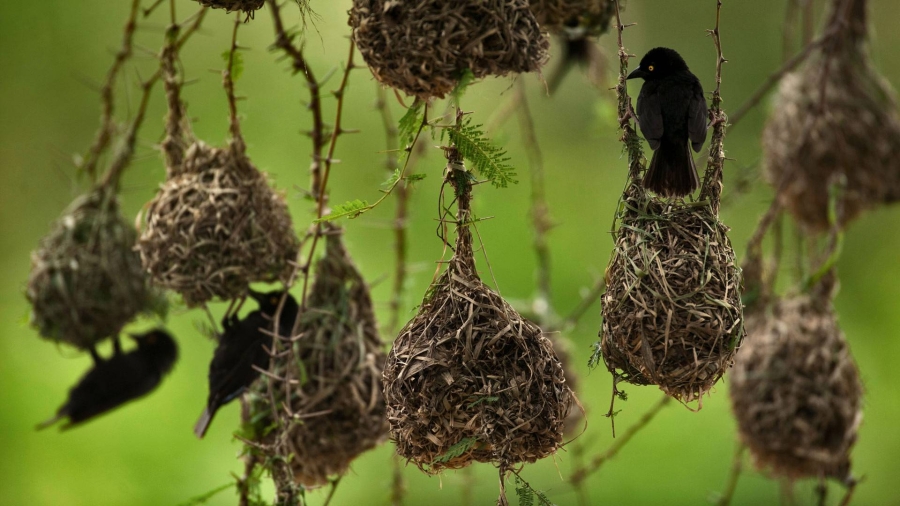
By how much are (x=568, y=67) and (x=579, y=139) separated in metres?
3.27

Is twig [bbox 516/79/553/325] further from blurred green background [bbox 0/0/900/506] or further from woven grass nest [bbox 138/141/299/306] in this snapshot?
blurred green background [bbox 0/0/900/506]

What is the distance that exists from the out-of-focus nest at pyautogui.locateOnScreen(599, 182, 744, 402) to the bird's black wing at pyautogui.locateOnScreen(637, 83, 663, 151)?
0.40 feet

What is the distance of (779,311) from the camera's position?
10.3 ft

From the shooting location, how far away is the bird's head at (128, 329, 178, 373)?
3.48 m

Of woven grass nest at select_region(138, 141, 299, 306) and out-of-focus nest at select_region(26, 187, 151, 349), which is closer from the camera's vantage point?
woven grass nest at select_region(138, 141, 299, 306)

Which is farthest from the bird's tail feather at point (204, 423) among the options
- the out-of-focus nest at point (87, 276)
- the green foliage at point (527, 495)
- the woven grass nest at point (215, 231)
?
the green foliage at point (527, 495)

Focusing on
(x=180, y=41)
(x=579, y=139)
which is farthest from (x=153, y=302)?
(x=579, y=139)

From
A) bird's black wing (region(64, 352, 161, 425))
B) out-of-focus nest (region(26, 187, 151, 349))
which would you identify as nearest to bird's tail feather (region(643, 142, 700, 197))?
out-of-focus nest (region(26, 187, 151, 349))

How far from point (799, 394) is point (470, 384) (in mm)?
1647

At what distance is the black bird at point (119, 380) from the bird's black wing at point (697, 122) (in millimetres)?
2478

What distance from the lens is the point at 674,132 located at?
180cm

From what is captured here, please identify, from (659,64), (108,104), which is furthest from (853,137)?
(108,104)

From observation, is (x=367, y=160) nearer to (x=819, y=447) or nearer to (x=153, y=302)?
(x=153, y=302)

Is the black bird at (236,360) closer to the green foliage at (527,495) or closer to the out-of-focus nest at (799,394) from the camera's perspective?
the green foliage at (527,495)
